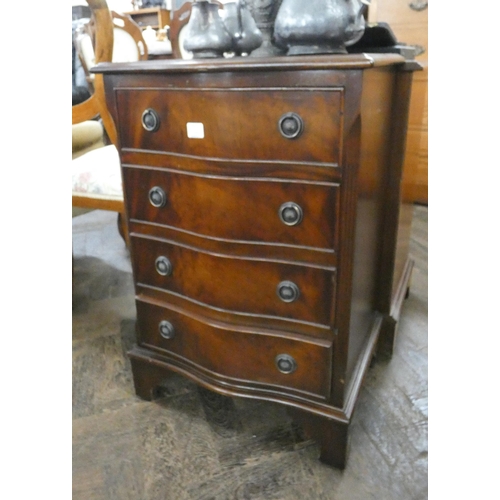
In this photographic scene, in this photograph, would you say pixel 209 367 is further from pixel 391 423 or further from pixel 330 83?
pixel 330 83

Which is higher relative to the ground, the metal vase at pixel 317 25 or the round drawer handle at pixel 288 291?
the metal vase at pixel 317 25

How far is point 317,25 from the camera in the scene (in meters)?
0.83

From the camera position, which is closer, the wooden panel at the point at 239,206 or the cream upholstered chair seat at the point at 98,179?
the wooden panel at the point at 239,206

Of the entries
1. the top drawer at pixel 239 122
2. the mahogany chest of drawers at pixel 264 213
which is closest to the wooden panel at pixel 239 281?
the mahogany chest of drawers at pixel 264 213

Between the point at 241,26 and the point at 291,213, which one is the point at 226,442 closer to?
the point at 291,213

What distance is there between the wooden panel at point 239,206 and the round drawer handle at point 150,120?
0.32 feet

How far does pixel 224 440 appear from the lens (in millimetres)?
1180

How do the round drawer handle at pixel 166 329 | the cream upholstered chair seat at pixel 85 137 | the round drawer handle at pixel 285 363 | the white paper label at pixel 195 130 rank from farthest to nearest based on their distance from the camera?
the cream upholstered chair seat at pixel 85 137, the round drawer handle at pixel 166 329, the round drawer handle at pixel 285 363, the white paper label at pixel 195 130

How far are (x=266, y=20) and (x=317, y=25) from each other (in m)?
0.20

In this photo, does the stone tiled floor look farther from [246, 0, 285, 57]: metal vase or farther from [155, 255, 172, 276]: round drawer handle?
[246, 0, 285, 57]: metal vase

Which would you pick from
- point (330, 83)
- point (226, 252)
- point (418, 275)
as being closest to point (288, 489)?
point (226, 252)

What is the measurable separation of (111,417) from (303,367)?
0.59 metres

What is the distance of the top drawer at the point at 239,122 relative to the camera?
81cm

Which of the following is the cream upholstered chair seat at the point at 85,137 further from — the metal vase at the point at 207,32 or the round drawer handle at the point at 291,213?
the round drawer handle at the point at 291,213
